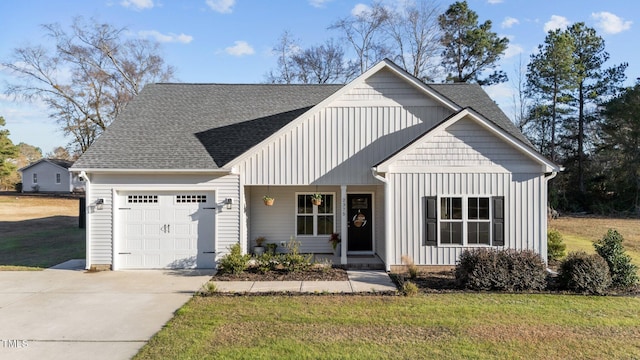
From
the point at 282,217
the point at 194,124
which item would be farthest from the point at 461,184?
the point at 194,124

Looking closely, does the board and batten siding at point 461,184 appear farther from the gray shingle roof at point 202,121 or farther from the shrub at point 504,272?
the shrub at point 504,272

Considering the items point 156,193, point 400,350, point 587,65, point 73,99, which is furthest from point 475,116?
point 73,99

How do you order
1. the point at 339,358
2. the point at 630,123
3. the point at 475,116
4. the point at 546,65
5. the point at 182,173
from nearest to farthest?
the point at 339,358
the point at 475,116
the point at 182,173
the point at 630,123
the point at 546,65

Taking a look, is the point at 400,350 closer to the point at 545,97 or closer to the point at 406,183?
the point at 406,183

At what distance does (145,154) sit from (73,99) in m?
29.1

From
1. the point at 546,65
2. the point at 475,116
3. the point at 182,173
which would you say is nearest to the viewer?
the point at 475,116

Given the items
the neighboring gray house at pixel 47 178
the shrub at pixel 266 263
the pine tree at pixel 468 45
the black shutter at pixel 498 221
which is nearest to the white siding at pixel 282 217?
the shrub at pixel 266 263

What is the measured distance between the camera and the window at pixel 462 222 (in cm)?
1066

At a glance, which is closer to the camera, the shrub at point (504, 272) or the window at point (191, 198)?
the shrub at point (504, 272)

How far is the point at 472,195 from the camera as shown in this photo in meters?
10.7

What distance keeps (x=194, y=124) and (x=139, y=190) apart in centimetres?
304

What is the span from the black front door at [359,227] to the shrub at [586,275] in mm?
5830

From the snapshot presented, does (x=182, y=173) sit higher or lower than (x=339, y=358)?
higher

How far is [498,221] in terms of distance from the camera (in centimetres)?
1066
